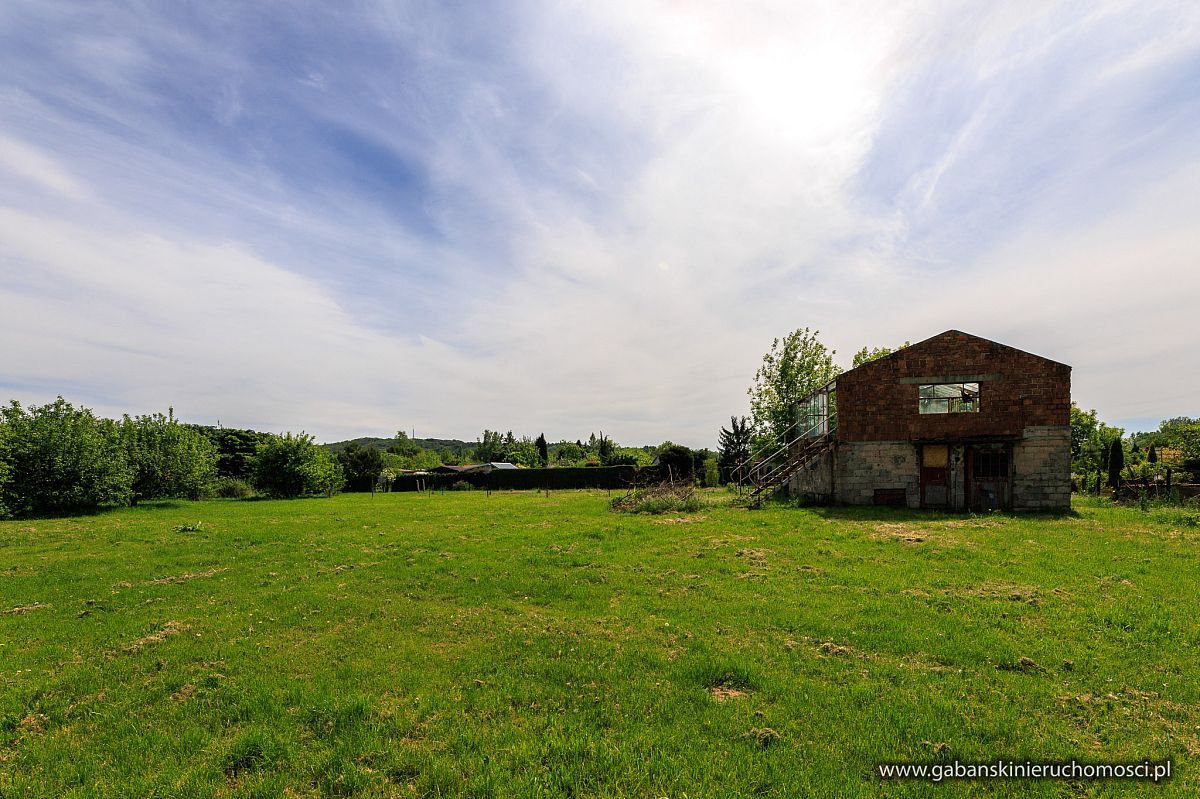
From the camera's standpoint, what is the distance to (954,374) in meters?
21.8

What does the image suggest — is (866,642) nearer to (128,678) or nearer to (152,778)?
(152,778)

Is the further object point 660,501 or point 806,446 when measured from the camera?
point 806,446

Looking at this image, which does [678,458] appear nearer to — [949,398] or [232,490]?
[949,398]

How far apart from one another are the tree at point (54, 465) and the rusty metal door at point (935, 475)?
39119mm

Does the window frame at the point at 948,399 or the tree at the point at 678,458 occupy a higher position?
the window frame at the point at 948,399

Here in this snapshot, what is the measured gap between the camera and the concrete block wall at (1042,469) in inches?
797

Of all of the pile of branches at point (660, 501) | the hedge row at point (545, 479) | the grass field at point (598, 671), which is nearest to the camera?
the grass field at point (598, 671)

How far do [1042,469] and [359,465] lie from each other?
2042 inches

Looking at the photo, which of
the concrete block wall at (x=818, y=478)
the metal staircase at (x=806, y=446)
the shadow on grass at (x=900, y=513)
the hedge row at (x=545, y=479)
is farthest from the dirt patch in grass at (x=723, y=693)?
the hedge row at (x=545, y=479)

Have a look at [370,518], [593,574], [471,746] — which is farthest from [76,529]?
[471,746]

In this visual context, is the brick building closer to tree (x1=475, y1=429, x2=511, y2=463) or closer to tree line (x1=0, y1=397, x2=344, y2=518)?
tree line (x1=0, y1=397, x2=344, y2=518)

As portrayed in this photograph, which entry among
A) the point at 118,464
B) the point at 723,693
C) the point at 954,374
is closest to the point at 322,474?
the point at 118,464

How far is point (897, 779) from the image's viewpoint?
13.4 ft

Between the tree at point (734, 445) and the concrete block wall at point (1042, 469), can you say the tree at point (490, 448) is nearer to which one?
the tree at point (734, 445)
